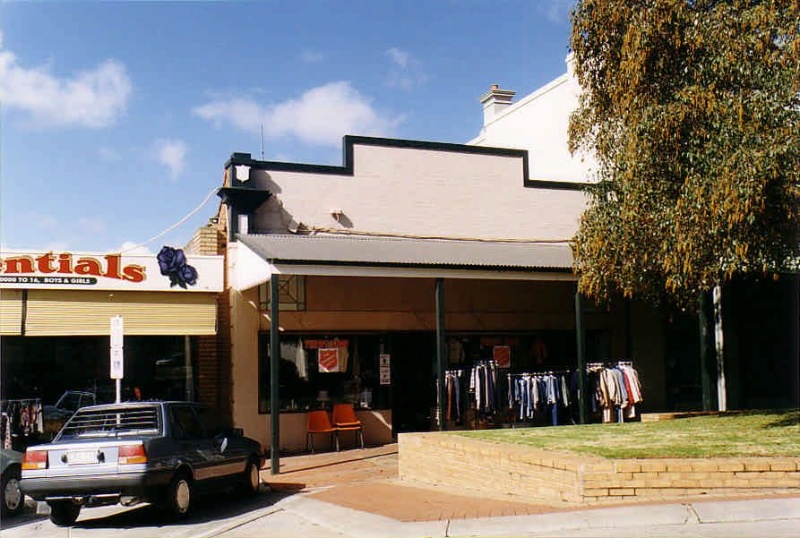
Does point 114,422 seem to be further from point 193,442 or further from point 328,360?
point 328,360

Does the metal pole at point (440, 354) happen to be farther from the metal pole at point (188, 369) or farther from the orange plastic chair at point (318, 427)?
the metal pole at point (188, 369)

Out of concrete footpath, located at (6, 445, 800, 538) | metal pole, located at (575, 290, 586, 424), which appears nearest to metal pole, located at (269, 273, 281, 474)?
concrete footpath, located at (6, 445, 800, 538)

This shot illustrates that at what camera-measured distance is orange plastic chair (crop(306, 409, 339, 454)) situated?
17969 mm

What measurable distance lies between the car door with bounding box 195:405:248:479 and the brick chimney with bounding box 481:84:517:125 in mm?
19241

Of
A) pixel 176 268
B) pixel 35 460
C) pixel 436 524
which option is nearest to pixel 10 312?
pixel 176 268

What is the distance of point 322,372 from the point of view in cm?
1880

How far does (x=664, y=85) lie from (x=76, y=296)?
10634mm

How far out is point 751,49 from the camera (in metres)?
12.3

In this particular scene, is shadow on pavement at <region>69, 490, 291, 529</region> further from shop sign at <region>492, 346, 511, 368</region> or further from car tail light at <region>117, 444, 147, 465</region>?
shop sign at <region>492, 346, 511, 368</region>

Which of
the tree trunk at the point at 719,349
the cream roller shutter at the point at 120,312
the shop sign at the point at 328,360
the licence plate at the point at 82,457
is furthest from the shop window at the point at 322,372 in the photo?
the tree trunk at the point at 719,349

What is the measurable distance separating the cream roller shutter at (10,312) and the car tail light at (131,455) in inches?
246

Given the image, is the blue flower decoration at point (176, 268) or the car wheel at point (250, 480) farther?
the blue flower decoration at point (176, 268)

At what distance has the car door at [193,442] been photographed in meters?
11.7

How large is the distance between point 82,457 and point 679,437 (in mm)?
8038
